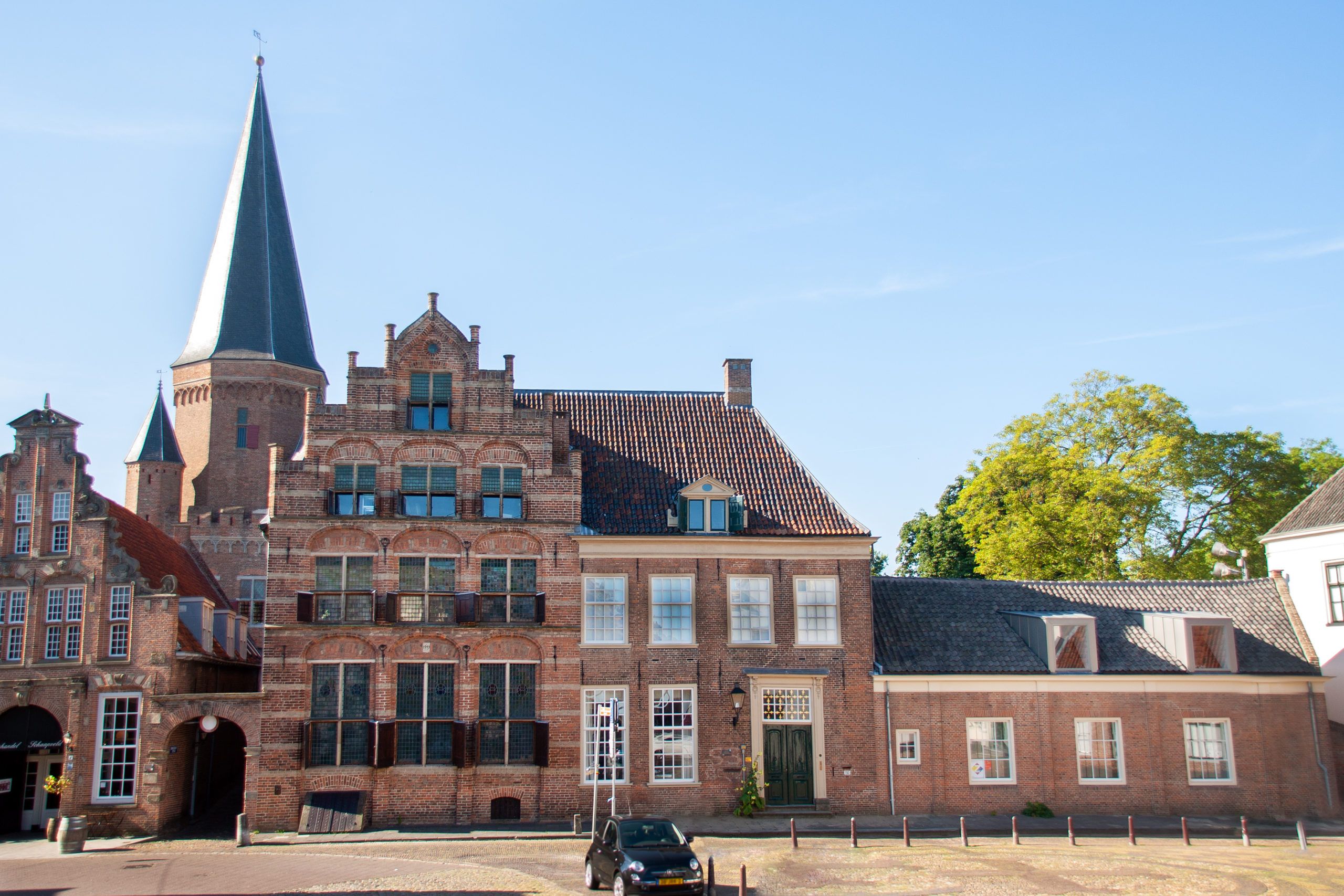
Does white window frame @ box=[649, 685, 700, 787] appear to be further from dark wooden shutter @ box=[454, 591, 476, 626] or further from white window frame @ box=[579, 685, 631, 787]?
dark wooden shutter @ box=[454, 591, 476, 626]

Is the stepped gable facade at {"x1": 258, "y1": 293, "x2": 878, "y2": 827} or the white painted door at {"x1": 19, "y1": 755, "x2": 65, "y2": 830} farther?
the white painted door at {"x1": 19, "y1": 755, "x2": 65, "y2": 830}

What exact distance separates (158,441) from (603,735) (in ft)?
110

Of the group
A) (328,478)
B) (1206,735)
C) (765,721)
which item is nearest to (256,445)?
(328,478)

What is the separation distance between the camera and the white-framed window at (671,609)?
31.2m

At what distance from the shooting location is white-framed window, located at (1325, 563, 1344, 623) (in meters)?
33.3

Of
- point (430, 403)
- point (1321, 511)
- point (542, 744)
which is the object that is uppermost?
point (430, 403)

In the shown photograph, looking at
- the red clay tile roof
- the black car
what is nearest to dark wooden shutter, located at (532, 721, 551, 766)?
the black car

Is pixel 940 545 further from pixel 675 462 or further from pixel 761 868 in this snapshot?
pixel 761 868

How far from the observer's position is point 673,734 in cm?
3061

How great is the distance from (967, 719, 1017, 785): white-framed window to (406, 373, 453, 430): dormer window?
1722 cm

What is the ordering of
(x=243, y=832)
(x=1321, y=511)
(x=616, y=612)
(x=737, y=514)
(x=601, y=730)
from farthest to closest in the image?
(x=1321, y=511)
(x=737, y=514)
(x=616, y=612)
(x=601, y=730)
(x=243, y=832)

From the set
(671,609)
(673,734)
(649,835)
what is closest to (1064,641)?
(671,609)

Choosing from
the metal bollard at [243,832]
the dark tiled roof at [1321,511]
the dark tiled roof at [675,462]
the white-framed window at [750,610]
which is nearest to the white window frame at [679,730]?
the white-framed window at [750,610]

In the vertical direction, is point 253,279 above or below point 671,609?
above
